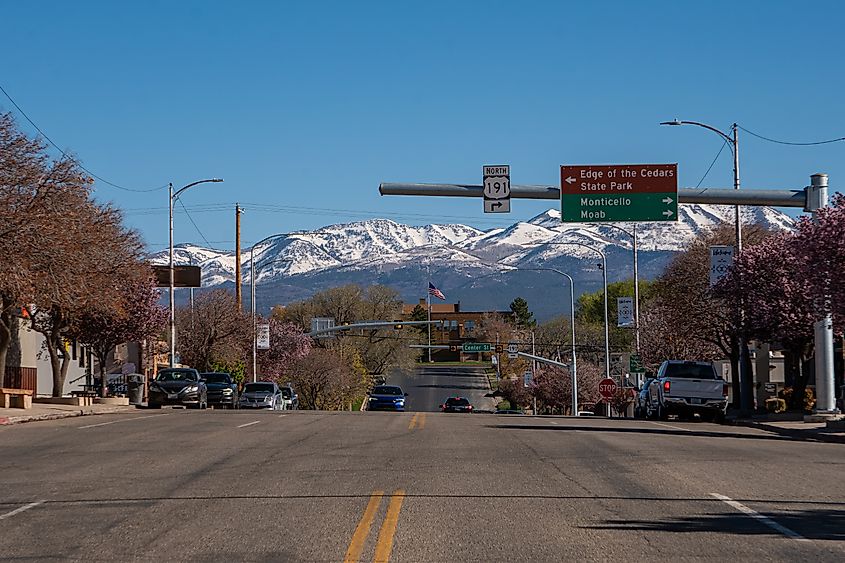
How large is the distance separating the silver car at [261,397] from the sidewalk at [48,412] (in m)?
6.63

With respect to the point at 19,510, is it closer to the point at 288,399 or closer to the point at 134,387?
the point at 134,387

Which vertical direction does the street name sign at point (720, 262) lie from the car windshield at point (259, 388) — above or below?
above

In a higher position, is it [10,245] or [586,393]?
[10,245]

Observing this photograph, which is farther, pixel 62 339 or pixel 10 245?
pixel 62 339

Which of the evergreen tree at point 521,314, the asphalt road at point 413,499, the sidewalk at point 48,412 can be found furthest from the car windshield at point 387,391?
the evergreen tree at point 521,314

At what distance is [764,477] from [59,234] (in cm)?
2032

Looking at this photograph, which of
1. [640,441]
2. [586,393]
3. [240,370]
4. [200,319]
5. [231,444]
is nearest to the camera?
[231,444]

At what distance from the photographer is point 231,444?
2041 centimetres

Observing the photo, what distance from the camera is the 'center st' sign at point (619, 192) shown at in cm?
3238

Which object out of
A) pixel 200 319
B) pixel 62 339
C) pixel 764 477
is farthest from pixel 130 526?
pixel 200 319

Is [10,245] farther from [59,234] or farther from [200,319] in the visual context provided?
[200,319]

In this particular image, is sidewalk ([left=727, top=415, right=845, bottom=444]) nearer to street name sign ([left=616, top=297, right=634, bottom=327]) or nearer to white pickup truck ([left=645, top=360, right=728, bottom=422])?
white pickup truck ([left=645, top=360, right=728, bottom=422])

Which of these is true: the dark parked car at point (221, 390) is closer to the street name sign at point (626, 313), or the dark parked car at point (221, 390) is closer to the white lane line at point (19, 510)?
the street name sign at point (626, 313)

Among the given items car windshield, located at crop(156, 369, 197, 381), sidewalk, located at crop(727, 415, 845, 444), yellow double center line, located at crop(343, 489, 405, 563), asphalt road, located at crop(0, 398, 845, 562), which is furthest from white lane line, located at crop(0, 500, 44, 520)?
car windshield, located at crop(156, 369, 197, 381)
